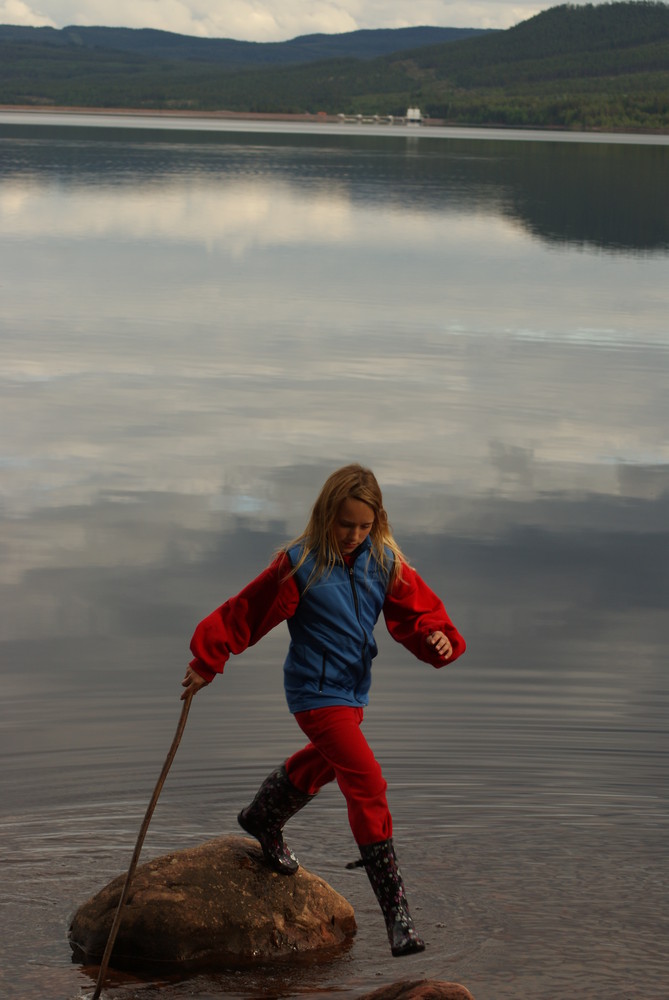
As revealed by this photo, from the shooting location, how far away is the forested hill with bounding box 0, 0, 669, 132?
11912 centimetres

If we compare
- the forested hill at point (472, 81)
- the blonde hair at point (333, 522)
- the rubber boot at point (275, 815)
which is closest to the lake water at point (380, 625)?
the rubber boot at point (275, 815)

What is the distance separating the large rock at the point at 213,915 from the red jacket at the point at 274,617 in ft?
2.38

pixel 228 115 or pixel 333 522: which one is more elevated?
pixel 228 115

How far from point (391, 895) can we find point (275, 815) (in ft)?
1.68

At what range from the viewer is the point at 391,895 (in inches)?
164

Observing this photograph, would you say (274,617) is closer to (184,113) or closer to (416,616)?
(416,616)

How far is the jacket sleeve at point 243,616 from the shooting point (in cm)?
416

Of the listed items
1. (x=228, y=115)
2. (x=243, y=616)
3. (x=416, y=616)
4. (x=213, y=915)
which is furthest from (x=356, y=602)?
(x=228, y=115)

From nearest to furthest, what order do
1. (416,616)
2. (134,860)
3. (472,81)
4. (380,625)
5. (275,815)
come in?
(134,860)
(416,616)
(275,815)
(380,625)
(472,81)

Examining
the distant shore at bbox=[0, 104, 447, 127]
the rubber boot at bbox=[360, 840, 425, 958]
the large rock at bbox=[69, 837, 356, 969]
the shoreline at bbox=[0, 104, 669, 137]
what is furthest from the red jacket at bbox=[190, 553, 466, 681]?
the distant shore at bbox=[0, 104, 447, 127]

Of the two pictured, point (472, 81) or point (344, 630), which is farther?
point (472, 81)

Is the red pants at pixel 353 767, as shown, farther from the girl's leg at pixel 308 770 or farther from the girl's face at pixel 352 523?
the girl's face at pixel 352 523

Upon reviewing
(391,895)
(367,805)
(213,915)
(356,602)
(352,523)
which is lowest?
(213,915)

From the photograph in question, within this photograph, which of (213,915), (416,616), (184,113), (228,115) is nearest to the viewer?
(416,616)
